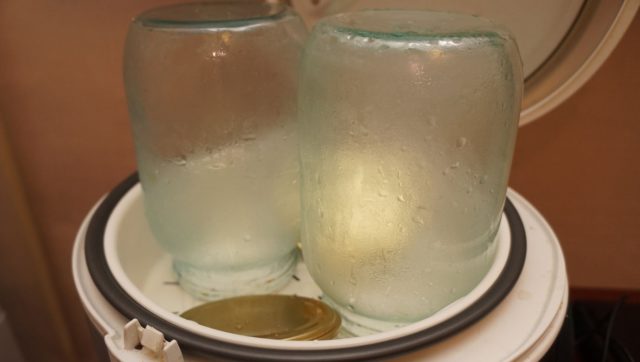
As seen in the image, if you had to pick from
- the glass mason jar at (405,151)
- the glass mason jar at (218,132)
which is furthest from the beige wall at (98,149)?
the glass mason jar at (405,151)

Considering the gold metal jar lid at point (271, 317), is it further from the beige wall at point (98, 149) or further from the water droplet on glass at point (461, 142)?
the beige wall at point (98, 149)

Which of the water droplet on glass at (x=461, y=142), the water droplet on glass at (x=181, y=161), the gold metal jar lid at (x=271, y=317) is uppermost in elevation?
the water droplet on glass at (x=461, y=142)

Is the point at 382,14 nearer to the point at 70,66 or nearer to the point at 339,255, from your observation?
the point at 339,255

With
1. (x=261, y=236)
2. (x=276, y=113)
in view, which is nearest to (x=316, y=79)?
(x=276, y=113)

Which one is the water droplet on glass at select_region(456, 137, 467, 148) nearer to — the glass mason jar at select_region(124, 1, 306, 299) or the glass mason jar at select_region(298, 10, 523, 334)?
the glass mason jar at select_region(298, 10, 523, 334)

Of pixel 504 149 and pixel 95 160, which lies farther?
pixel 95 160

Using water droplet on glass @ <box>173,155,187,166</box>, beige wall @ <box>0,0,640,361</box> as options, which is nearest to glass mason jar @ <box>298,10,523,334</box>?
water droplet on glass @ <box>173,155,187,166</box>
